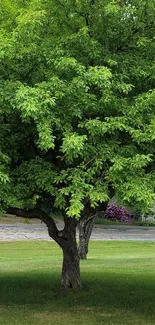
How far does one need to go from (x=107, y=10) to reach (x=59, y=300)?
6.45m

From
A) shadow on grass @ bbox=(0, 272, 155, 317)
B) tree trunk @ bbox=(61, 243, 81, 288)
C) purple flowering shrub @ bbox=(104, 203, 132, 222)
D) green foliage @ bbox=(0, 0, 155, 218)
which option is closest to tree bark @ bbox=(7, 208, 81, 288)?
tree trunk @ bbox=(61, 243, 81, 288)

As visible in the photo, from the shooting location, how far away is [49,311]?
1002cm

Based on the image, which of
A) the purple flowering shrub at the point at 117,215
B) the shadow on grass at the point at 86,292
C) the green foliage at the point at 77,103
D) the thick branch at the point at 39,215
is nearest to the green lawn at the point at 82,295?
the shadow on grass at the point at 86,292

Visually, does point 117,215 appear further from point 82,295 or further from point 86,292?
point 82,295

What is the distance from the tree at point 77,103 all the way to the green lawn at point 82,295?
2.25 meters

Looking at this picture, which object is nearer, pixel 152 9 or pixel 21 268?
pixel 152 9

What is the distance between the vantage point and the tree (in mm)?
7172

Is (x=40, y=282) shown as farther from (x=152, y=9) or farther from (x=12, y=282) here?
(x=152, y=9)

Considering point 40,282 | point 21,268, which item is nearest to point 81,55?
point 40,282

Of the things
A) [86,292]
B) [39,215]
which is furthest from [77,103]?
[86,292]

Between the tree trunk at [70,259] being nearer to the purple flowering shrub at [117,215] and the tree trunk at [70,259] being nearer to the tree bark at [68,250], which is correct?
the tree bark at [68,250]

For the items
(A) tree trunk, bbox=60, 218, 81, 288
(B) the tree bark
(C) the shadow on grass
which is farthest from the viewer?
(A) tree trunk, bbox=60, 218, 81, 288

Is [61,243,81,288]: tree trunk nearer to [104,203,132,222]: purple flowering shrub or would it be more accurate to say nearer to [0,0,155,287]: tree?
[0,0,155,287]: tree

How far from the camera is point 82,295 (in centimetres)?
1150
